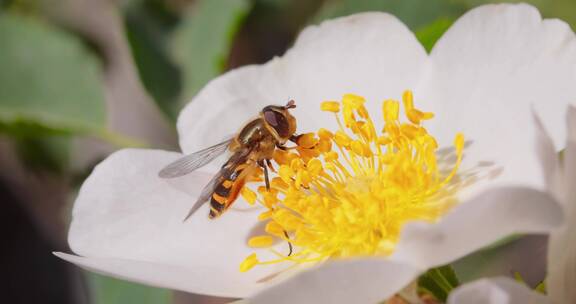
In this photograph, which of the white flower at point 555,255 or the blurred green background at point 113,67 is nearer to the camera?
the white flower at point 555,255

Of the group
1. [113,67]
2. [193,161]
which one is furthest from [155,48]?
[113,67]

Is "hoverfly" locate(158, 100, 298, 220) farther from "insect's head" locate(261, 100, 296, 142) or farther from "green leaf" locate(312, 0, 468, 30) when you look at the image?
"green leaf" locate(312, 0, 468, 30)

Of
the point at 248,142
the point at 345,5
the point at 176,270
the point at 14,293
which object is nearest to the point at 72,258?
the point at 176,270

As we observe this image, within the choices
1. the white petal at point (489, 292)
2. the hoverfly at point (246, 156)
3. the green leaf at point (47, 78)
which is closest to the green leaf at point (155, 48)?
the green leaf at point (47, 78)

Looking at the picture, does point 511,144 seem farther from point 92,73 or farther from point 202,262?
point 92,73

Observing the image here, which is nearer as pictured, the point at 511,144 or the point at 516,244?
the point at 511,144

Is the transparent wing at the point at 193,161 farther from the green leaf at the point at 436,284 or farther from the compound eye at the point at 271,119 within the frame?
the green leaf at the point at 436,284
